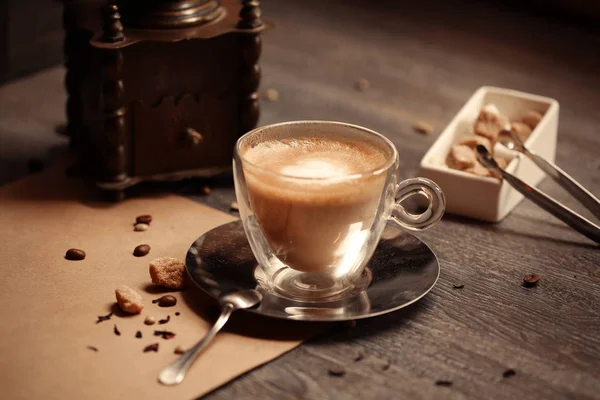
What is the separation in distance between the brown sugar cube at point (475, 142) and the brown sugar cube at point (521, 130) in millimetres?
84

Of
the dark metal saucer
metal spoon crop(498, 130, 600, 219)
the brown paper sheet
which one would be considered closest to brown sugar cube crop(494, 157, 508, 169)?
metal spoon crop(498, 130, 600, 219)

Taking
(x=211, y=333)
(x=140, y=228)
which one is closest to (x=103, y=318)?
(x=211, y=333)

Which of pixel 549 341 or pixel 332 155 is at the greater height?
pixel 332 155

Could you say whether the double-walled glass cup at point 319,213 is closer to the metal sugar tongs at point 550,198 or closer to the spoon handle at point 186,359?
the spoon handle at point 186,359

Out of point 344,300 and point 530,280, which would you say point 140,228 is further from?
point 530,280

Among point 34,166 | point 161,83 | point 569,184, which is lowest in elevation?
point 34,166

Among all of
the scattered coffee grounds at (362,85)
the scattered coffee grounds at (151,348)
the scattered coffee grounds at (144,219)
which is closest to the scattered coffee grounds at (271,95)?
the scattered coffee grounds at (362,85)

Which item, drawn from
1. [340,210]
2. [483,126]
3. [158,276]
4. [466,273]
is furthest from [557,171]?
[158,276]

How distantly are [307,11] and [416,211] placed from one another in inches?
51.0

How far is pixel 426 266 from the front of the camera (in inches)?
50.7

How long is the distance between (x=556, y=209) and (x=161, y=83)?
2.44ft

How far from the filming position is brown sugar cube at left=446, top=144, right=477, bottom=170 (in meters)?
1.57

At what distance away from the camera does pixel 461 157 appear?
5.19 ft

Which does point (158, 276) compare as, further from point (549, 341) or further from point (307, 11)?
point (307, 11)
